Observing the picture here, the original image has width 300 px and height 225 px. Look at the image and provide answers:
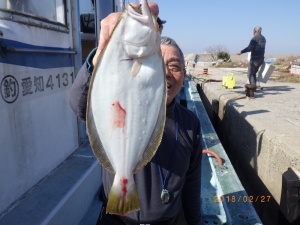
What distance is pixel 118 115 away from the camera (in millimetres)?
1189

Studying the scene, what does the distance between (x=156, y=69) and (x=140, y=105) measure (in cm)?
17

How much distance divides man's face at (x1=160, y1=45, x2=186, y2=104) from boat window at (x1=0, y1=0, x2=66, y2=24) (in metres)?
1.36

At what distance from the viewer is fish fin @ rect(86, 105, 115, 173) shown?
3.94 ft

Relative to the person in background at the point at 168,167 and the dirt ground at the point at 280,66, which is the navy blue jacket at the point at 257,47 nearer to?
the dirt ground at the point at 280,66

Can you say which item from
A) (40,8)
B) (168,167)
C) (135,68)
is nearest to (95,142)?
(135,68)

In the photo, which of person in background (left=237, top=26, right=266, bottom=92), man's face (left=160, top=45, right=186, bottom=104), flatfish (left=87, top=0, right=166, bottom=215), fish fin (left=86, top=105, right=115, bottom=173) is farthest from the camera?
person in background (left=237, top=26, right=266, bottom=92)

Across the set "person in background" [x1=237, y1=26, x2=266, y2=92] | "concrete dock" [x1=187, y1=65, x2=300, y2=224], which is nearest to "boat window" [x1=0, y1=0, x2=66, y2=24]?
"concrete dock" [x1=187, y1=65, x2=300, y2=224]

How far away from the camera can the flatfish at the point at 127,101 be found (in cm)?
108

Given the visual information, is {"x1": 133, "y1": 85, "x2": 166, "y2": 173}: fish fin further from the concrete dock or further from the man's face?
the concrete dock

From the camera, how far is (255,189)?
471 centimetres

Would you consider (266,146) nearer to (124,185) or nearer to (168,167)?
(168,167)

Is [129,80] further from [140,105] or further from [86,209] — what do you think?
[86,209]

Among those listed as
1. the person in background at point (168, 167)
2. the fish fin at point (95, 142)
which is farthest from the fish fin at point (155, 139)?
the person in background at point (168, 167)

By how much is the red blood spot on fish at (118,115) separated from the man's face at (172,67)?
0.49m
